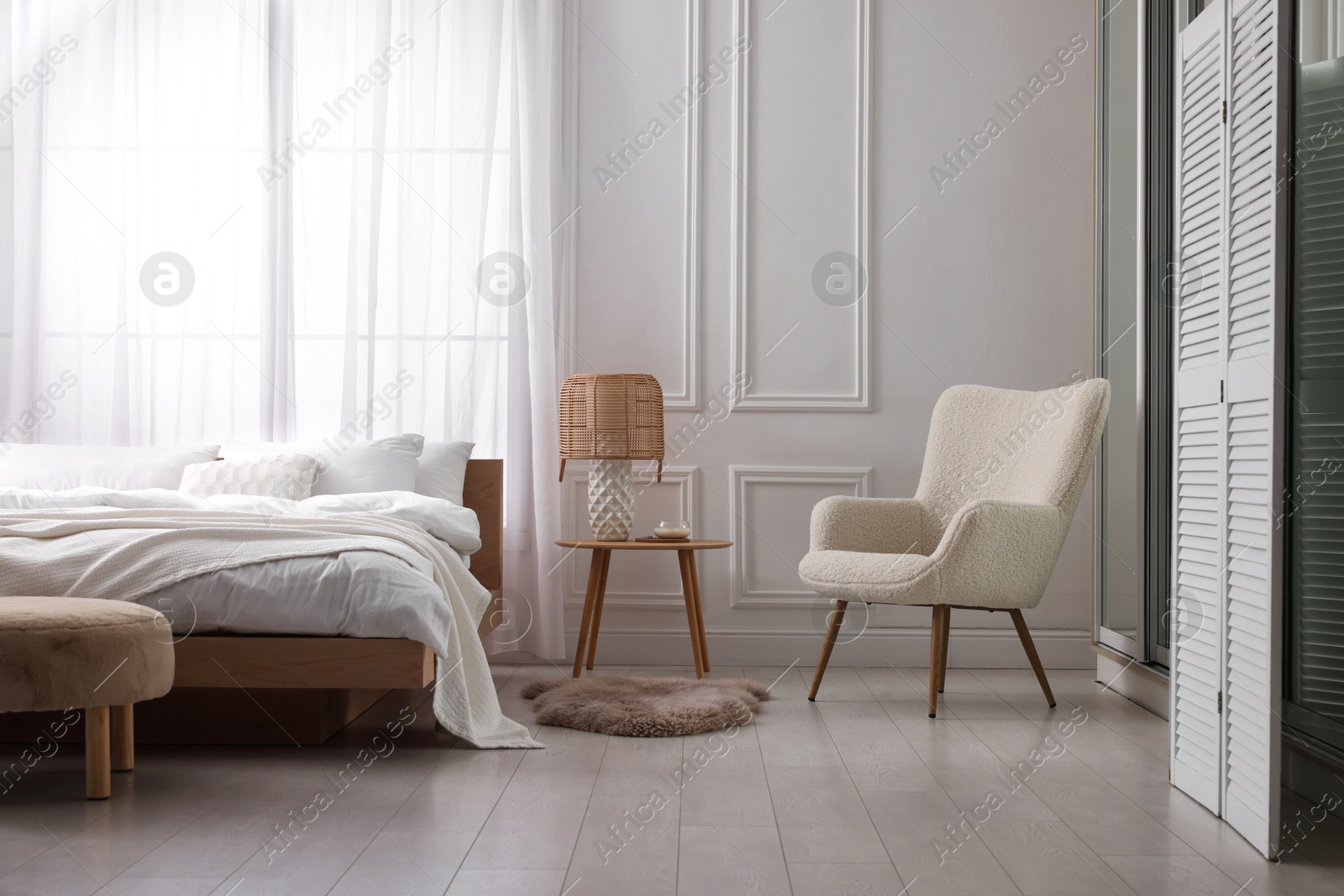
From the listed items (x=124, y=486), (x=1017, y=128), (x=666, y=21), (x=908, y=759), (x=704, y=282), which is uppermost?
(x=666, y=21)

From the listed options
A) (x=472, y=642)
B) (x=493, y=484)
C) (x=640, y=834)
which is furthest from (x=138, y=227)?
(x=640, y=834)

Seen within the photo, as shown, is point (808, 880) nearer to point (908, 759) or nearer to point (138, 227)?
point (908, 759)

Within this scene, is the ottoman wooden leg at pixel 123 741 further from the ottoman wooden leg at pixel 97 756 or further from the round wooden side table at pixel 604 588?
the round wooden side table at pixel 604 588

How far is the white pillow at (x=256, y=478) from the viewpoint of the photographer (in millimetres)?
3439

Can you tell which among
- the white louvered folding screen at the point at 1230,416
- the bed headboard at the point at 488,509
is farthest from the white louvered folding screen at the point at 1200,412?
the bed headboard at the point at 488,509

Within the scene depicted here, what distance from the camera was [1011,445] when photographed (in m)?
3.34

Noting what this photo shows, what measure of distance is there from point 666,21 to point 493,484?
181 centimetres

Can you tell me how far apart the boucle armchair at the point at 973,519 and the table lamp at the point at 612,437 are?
25.6 inches

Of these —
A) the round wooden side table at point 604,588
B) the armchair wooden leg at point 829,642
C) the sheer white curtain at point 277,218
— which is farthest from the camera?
the sheer white curtain at point 277,218

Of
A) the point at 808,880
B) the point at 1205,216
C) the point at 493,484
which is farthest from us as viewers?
the point at 493,484

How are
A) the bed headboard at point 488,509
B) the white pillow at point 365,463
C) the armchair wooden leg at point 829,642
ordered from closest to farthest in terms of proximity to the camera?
the armchair wooden leg at point 829,642, the white pillow at point 365,463, the bed headboard at point 488,509

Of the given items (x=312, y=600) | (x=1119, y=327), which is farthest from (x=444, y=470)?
(x=1119, y=327)

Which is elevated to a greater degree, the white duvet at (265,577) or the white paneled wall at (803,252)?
the white paneled wall at (803,252)

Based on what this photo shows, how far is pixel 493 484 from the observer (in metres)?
3.78
